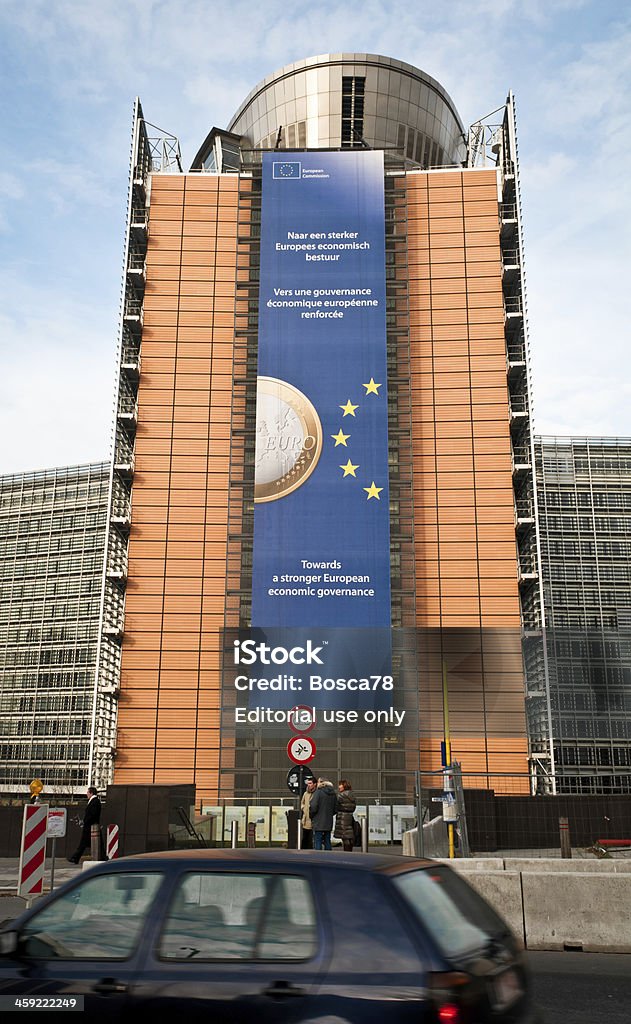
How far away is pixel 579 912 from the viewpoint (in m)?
9.76

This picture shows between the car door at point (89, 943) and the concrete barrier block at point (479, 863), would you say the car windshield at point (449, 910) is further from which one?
the concrete barrier block at point (479, 863)

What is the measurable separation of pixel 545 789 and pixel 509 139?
1079 inches

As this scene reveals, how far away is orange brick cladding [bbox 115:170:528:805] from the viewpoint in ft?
110

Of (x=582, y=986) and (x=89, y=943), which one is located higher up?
(x=89, y=943)

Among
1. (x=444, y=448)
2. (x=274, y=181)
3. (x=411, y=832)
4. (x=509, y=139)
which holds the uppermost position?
(x=509, y=139)

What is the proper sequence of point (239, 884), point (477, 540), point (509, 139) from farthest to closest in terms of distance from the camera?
point (509, 139) → point (477, 540) → point (239, 884)

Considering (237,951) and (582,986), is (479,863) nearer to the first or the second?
(582,986)

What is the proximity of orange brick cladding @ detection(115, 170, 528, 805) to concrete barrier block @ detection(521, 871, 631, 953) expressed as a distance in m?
23.4

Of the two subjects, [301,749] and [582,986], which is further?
[301,749]

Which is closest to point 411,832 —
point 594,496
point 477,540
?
point 477,540

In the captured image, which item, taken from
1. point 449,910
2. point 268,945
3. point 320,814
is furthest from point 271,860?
point 320,814

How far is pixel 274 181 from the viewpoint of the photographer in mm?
39281

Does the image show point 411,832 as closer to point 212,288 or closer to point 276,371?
point 276,371

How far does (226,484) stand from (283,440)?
311 cm
